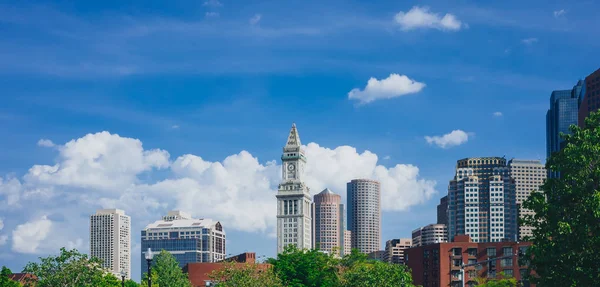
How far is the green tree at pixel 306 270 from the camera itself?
148 metres

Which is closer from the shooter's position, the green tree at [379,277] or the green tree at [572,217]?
the green tree at [572,217]

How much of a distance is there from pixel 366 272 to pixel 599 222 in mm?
63654

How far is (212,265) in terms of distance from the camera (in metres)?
185

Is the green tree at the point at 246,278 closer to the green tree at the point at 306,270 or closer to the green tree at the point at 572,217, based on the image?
the green tree at the point at 306,270

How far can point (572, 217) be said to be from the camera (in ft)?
206

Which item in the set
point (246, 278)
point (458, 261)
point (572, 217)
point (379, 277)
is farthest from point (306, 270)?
point (572, 217)

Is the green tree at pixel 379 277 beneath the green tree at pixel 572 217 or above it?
beneath

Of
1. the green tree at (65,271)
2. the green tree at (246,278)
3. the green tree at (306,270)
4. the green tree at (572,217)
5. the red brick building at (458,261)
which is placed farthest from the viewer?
the red brick building at (458,261)

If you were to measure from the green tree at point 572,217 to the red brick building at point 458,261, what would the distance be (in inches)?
4380

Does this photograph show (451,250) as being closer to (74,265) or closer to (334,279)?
(334,279)

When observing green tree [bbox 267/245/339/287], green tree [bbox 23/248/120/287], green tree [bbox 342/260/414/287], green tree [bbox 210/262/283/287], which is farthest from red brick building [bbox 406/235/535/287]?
green tree [bbox 23/248/120/287]

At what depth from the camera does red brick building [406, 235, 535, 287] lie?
576ft

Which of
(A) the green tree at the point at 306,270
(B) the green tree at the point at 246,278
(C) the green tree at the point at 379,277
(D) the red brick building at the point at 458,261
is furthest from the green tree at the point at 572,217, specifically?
(D) the red brick building at the point at 458,261

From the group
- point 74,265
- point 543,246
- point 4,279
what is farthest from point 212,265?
point 543,246
